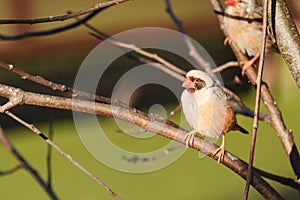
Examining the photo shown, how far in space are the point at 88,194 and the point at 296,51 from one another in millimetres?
2112

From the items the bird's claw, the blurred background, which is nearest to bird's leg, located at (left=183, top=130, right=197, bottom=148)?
the bird's claw

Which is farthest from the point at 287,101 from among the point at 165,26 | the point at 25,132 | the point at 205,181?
the point at 25,132

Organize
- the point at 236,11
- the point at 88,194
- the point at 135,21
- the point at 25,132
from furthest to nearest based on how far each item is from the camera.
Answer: the point at 135,21
the point at 25,132
the point at 88,194
the point at 236,11

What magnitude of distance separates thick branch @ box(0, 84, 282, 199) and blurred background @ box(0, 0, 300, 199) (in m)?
1.95

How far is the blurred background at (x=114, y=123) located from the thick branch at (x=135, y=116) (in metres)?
1.95

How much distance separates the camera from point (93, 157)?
325 centimetres

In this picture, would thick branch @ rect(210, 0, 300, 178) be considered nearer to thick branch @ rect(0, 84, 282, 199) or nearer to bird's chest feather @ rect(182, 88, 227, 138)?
bird's chest feather @ rect(182, 88, 227, 138)

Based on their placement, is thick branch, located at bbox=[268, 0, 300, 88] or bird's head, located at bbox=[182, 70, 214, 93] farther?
bird's head, located at bbox=[182, 70, 214, 93]

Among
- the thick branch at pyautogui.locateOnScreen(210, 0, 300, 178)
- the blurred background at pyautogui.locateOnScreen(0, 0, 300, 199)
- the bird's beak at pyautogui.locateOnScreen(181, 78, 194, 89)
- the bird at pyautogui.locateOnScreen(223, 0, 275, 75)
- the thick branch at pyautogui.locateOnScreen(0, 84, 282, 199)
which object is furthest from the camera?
the blurred background at pyautogui.locateOnScreen(0, 0, 300, 199)

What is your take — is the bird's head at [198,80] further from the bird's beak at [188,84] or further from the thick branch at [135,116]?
the thick branch at [135,116]

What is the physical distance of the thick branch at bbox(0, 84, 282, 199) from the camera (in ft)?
2.62

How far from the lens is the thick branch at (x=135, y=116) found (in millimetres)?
800

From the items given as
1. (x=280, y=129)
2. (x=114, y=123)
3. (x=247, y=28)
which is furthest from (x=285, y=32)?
(x=114, y=123)

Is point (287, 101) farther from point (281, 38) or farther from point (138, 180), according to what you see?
point (281, 38)
